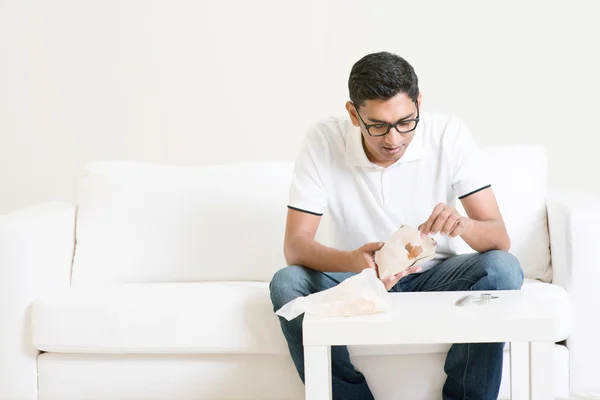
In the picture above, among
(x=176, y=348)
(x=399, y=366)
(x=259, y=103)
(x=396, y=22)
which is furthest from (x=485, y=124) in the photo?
(x=176, y=348)

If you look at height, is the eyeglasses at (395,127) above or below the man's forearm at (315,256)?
above

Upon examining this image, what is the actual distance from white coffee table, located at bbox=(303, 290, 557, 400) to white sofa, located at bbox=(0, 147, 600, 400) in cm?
43

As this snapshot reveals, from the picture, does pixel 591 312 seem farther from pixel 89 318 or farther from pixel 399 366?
pixel 89 318

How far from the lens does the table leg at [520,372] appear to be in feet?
5.76

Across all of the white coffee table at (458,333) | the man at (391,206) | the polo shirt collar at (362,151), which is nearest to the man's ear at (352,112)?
the man at (391,206)

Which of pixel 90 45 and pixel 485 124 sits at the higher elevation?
pixel 90 45

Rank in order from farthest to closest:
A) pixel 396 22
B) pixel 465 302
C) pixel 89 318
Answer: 1. pixel 396 22
2. pixel 89 318
3. pixel 465 302

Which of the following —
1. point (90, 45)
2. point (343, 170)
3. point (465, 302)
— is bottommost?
point (465, 302)

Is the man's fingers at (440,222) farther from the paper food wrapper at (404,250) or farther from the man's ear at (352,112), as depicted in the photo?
the man's ear at (352,112)

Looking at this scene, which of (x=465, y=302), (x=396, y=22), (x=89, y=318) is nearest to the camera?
(x=465, y=302)

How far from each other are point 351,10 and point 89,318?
1629 millimetres

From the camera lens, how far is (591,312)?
2.36m

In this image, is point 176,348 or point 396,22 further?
point 396,22

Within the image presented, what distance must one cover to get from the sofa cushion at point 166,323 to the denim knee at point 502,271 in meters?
0.24
